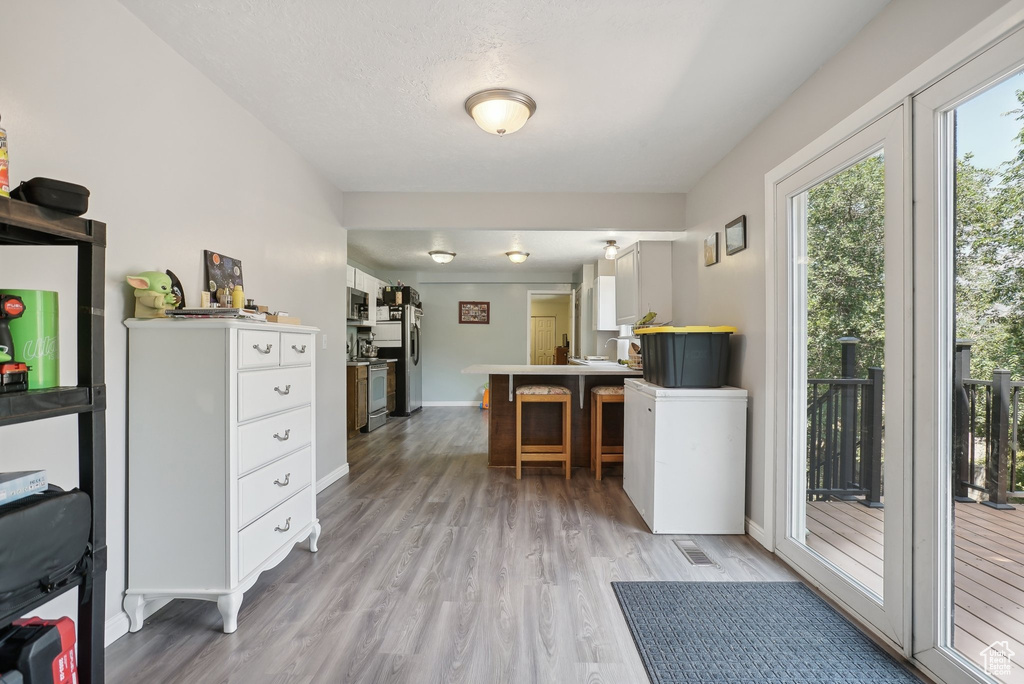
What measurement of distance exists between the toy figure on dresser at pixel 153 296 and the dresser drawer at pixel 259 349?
0.30 metres

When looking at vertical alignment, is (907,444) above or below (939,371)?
below

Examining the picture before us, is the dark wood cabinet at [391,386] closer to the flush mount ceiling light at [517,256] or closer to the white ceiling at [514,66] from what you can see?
the flush mount ceiling light at [517,256]

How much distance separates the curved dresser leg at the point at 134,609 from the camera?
70.9 inches

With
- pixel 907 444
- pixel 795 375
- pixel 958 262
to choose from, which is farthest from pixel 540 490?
pixel 958 262

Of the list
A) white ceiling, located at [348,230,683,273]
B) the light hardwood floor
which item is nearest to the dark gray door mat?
the light hardwood floor

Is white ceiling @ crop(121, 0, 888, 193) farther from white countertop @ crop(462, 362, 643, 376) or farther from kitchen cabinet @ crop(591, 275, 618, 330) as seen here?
kitchen cabinet @ crop(591, 275, 618, 330)

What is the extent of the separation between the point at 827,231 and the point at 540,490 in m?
2.46

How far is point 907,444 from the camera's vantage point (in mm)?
1640

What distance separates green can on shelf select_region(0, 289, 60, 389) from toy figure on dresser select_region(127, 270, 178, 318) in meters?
0.67

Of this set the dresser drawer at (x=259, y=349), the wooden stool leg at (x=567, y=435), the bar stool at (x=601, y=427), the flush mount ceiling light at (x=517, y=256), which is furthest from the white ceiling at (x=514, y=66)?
the flush mount ceiling light at (x=517, y=256)

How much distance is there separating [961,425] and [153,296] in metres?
2.71

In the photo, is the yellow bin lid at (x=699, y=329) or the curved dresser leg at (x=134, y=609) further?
the yellow bin lid at (x=699, y=329)

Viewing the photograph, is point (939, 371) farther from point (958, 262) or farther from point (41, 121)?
point (41, 121)

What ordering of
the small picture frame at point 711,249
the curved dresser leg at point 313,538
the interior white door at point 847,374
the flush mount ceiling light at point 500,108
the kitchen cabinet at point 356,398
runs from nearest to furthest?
the interior white door at point 847,374 → the flush mount ceiling light at point 500,108 → the curved dresser leg at point 313,538 → the small picture frame at point 711,249 → the kitchen cabinet at point 356,398
